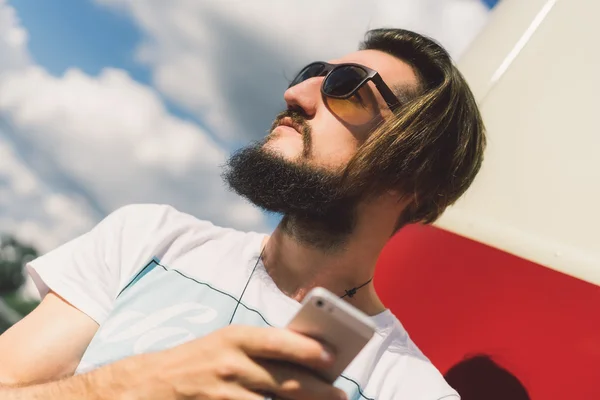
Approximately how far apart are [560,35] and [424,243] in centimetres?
101

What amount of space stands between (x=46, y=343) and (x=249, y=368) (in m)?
0.76

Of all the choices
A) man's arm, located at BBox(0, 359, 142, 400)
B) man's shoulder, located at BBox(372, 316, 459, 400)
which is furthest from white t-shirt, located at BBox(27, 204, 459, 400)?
man's arm, located at BBox(0, 359, 142, 400)

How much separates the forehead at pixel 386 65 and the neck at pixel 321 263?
0.49 metres

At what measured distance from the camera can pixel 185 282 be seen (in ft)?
4.23

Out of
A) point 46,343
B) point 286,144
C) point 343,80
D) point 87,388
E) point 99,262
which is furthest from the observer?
point 343,80

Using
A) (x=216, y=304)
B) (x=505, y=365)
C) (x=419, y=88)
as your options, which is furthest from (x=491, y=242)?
(x=216, y=304)

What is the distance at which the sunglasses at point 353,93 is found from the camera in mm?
1534

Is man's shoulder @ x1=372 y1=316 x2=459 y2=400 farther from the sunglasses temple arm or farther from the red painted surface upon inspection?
the sunglasses temple arm

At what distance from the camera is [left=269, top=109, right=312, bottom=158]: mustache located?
146 cm

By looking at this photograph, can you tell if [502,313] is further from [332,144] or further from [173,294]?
[173,294]

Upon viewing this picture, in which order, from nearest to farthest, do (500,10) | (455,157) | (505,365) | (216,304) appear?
(216,304)
(505,365)
(455,157)
(500,10)

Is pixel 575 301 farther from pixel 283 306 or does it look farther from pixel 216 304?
pixel 216 304

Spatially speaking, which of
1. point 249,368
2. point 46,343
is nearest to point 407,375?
point 249,368

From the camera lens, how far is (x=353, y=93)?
1529 millimetres
